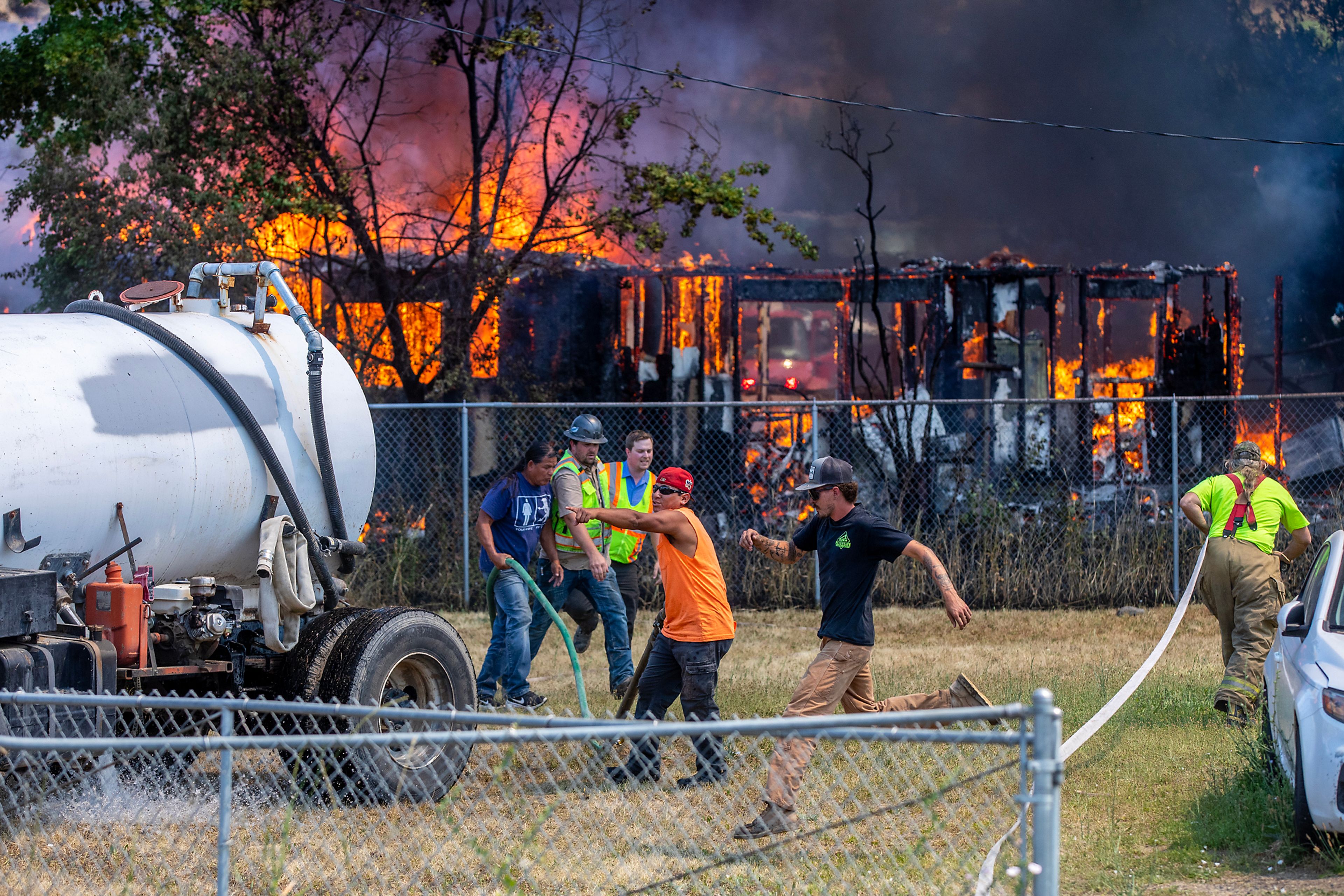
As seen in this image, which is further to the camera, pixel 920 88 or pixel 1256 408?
pixel 920 88

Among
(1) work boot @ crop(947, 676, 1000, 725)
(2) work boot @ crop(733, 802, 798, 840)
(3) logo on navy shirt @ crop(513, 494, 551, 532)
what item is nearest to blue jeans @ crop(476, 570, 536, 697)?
(3) logo on navy shirt @ crop(513, 494, 551, 532)

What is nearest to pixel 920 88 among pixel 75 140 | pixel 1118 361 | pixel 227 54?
pixel 1118 361

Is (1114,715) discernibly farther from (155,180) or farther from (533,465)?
(155,180)

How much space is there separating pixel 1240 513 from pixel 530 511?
14.2 feet

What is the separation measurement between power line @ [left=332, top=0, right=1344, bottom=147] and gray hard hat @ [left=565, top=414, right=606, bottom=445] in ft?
24.3

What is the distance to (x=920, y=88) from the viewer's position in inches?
769

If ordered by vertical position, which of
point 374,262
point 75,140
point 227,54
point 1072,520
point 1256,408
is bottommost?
point 1072,520

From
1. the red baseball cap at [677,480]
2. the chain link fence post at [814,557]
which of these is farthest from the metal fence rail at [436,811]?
the chain link fence post at [814,557]

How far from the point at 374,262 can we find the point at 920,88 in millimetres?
8744

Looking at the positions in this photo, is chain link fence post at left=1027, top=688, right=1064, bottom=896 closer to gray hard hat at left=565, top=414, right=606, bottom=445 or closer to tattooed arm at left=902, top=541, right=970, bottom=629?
tattooed arm at left=902, top=541, right=970, bottom=629

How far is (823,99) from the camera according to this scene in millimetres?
16453

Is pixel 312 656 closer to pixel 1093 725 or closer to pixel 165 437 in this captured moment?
pixel 165 437

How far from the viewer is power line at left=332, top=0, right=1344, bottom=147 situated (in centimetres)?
1549

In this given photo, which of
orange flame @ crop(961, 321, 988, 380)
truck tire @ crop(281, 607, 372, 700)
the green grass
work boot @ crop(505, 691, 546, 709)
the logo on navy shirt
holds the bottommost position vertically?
the green grass
